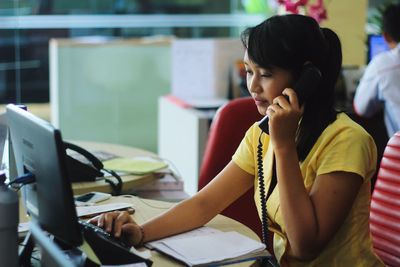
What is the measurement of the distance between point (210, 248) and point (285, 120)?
36 cm

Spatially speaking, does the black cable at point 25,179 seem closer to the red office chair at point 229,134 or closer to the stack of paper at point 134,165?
the stack of paper at point 134,165

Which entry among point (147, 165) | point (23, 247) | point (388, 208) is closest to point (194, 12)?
point (147, 165)

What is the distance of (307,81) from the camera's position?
5.62 ft

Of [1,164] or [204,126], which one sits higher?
[1,164]

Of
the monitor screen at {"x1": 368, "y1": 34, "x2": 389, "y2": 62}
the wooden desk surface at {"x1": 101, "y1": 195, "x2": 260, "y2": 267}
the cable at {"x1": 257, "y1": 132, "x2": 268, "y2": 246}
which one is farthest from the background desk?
the monitor screen at {"x1": 368, "y1": 34, "x2": 389, "y2": 62}

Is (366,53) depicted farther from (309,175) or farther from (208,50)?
(309,175)

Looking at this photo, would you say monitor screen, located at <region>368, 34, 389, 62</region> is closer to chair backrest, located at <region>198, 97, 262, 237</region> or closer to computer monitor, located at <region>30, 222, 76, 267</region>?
chair backrest, located at <region>198, 97, 262, 237</region>

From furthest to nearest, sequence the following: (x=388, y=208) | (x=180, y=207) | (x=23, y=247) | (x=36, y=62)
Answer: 1. (x=36, y=62)
2. (x=388, y=208)
3. (x=180, y=207)
4. (x=23, y=247)

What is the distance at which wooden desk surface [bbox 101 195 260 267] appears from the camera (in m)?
1.64

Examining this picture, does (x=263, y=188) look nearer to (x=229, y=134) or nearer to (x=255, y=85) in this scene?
(x=255, y=85)

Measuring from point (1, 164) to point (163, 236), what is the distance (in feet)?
1.48

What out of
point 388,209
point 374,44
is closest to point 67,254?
point 388,209

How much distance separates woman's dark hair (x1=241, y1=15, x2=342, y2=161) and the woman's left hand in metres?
0.09

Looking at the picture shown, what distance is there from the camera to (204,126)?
3.88m
